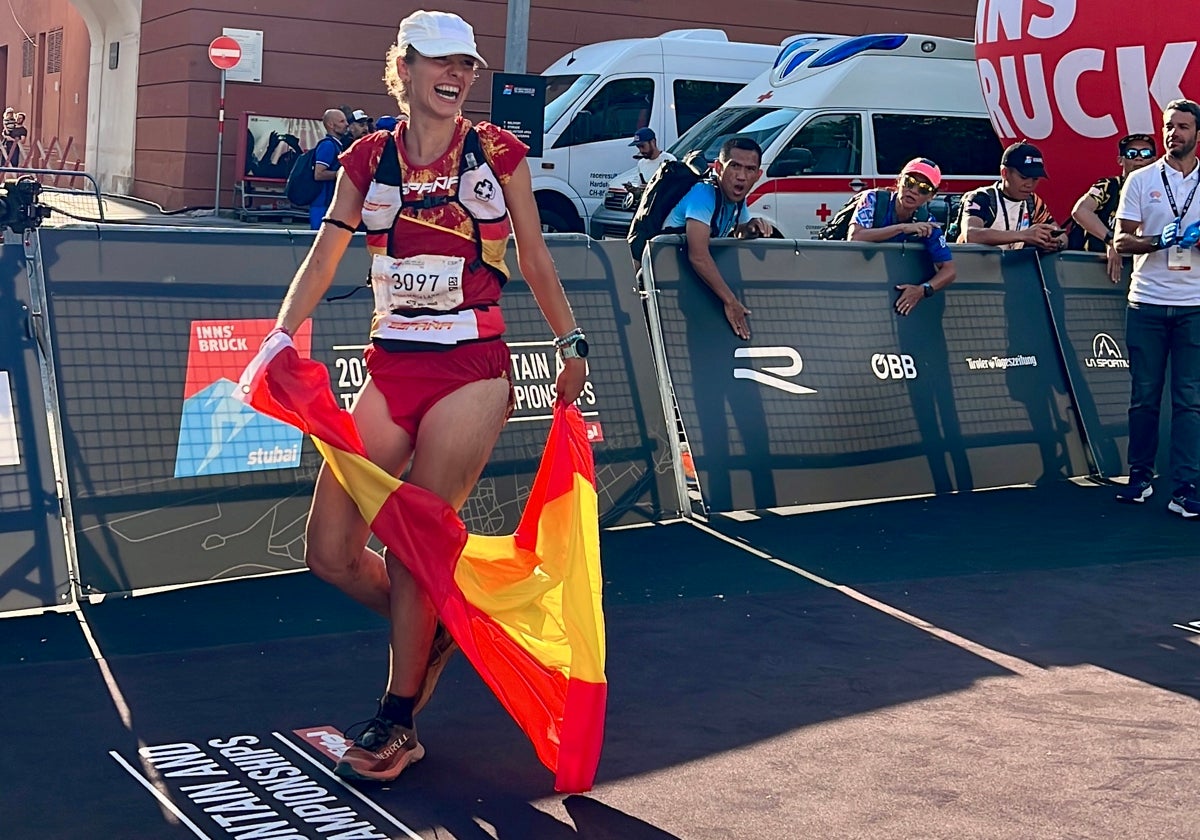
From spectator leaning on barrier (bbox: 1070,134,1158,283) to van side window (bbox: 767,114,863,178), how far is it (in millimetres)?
6456

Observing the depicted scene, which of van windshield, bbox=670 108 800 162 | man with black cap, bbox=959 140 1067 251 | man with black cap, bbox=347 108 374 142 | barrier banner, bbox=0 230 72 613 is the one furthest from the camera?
van windshield, bbox=670 108 800 162

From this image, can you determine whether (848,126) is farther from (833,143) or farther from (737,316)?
(737,316)

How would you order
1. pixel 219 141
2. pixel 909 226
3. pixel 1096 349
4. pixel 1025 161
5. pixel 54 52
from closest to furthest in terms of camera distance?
pixel 909 226, pixel 1096 349, pixel 1025 161, pixel 219 141, pixel 54 52

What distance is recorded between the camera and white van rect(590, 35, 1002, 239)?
17297 mm

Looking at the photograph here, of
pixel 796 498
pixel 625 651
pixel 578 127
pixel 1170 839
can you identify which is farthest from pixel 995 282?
pixel 578 127

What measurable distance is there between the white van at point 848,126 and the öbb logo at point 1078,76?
3.76 metres

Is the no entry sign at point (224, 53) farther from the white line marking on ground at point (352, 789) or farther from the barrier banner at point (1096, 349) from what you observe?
the white line marking on ground at point (352, 789)

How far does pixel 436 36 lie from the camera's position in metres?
4.27

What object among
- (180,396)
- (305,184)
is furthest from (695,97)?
(180,396)

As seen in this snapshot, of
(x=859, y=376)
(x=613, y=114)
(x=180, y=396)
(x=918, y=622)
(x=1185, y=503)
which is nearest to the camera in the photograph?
(x=918, y=622)

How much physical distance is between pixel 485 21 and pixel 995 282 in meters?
20.1

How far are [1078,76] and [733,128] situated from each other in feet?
21.2

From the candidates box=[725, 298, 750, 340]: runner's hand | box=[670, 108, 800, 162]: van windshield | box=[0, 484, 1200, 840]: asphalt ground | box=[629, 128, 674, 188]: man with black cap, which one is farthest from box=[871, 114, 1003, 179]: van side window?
box=[0, 484, 1200, 840]: asphalt ground

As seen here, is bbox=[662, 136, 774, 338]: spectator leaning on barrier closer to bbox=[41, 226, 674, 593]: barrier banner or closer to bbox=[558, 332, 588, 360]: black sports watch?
bbox=[41, 226, 674, 593]: barrier banner
